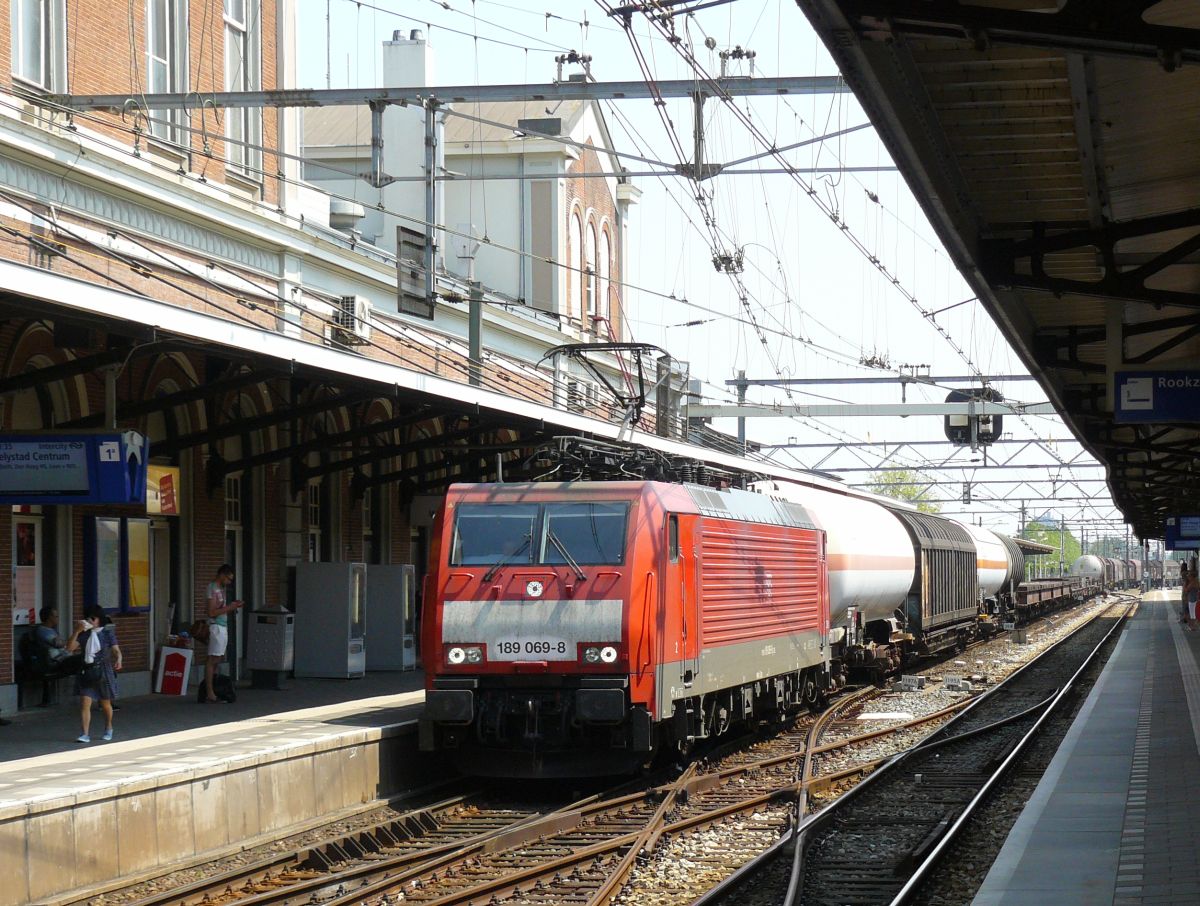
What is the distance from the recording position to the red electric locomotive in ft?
46.2

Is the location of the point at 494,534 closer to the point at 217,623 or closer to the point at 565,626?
the point at 565,626

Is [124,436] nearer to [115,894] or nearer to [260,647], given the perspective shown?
[115,894]

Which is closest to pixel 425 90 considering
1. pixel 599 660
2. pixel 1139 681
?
pixel 599 660

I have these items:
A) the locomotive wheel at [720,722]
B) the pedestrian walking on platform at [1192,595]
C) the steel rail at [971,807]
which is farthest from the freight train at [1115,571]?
the locomotive wheel at [720,722]

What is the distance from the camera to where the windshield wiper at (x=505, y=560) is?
47.7 ft

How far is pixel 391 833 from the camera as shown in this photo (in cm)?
1258

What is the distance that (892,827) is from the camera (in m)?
13.2

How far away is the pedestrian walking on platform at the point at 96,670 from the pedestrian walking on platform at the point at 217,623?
3.85 meters

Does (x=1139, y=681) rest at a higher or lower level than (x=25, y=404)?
lower

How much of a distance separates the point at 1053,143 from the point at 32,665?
1168 centimetres

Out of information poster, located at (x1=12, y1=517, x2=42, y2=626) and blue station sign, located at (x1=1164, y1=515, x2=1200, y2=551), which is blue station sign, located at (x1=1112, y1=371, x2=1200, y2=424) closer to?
information poster, located at (x1=12, y1=517, x2=42, y2=626)

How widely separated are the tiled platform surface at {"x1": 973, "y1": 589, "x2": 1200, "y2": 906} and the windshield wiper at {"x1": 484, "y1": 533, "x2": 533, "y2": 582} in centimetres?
484

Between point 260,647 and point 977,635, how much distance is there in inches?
1103

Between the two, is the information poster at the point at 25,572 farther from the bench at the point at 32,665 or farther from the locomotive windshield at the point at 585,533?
the locomotive windshield at the point at 585,533
